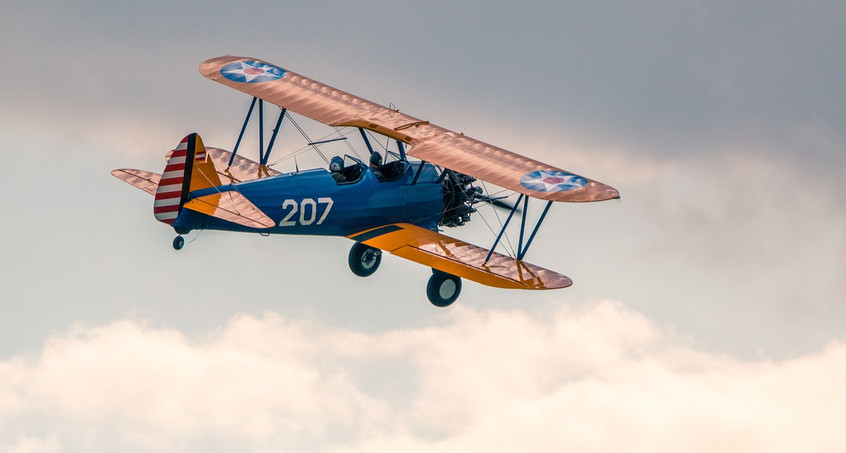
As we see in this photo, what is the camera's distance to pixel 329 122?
3978 centimetres

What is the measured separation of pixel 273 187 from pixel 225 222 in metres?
1.55

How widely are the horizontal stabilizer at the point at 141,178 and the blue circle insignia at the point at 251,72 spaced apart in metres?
4.27

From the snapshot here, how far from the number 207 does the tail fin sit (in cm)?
234

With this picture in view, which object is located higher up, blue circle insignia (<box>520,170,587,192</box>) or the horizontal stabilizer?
blue circle insignia (<box>520,170,587,192</box>)

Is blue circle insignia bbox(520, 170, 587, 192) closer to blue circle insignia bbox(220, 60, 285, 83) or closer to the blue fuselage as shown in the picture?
the blue fuselage

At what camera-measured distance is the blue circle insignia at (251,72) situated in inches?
1681

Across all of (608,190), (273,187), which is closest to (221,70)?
(273,187)

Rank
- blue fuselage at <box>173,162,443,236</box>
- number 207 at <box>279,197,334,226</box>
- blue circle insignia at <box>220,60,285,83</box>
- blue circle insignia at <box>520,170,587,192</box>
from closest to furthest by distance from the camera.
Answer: blue circle insignia at <box>520,170,587,192</box> < blue fuselage at <box>173,162,443,236</box> < number 207 at <box>279,197,334,226</box> < blue circle insignia at <box>220,60,285,83</box>

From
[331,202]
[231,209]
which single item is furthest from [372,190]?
[231,209]

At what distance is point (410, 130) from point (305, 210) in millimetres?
3287

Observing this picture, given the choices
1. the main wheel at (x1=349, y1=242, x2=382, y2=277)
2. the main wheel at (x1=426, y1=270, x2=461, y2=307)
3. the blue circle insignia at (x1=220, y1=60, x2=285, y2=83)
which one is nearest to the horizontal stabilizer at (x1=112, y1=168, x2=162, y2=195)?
the blue circle insignia at (x1=220, y1=60, x2=285, y2=83)

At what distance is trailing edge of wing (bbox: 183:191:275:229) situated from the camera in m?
36.4

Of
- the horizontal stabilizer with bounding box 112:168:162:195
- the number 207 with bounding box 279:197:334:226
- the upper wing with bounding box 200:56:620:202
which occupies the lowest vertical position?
the number 207 with bounding box 279:197:334:226


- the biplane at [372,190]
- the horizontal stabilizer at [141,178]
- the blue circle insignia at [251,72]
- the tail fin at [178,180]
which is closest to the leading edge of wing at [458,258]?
the biplane at [372,190]
